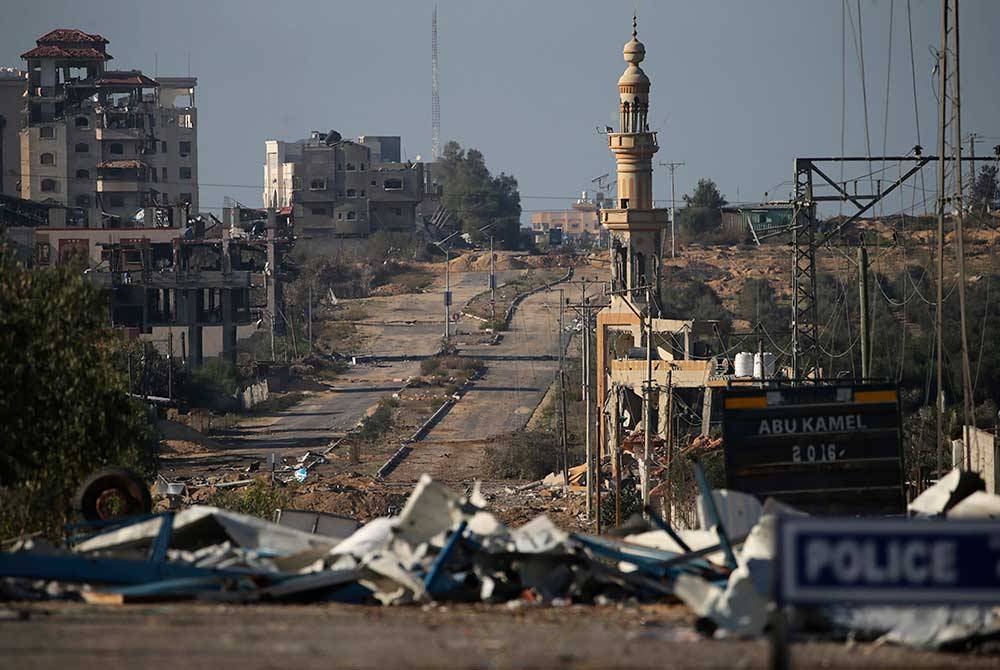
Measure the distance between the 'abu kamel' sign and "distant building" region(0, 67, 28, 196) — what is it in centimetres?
11709

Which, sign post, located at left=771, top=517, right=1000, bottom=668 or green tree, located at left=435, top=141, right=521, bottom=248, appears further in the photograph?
green tree, located at left=435, top=141, right=521, bottom=248

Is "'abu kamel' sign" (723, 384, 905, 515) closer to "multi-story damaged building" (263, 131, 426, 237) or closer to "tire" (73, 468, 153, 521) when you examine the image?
"tire" (73, 468, 153, 521)

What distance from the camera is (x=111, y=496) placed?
1491 cm

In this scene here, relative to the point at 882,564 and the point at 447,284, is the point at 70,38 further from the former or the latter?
the point at 882,564

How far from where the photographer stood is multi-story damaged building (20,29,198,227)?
114 meters

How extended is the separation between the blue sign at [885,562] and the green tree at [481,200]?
450ft

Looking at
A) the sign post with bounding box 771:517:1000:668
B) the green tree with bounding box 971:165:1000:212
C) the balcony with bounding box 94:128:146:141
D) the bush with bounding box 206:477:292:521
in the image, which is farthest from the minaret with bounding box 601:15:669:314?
the balcony with bounding box 94:128:146:141

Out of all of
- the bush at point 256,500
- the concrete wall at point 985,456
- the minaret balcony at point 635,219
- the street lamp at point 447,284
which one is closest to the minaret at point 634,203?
the minaret balcony at point 635,219

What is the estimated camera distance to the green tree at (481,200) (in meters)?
149

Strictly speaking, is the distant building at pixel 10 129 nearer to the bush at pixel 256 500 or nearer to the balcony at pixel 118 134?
the balcony at pixel 118 134

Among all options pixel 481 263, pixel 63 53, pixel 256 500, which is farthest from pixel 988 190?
pixel 63 53

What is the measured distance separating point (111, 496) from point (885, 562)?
9.37 m

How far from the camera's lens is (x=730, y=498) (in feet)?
42.3

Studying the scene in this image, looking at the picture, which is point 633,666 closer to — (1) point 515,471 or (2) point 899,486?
(2) point 899,486
